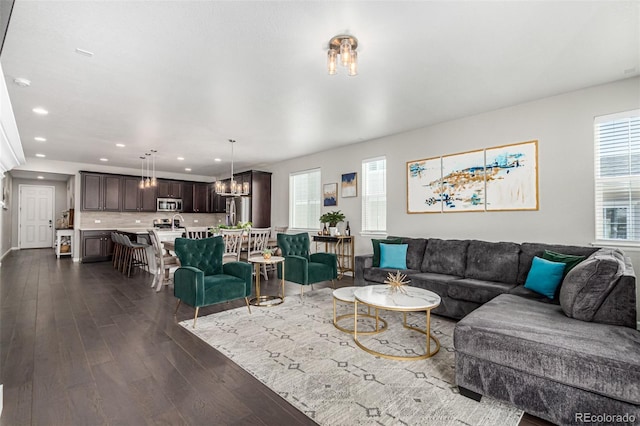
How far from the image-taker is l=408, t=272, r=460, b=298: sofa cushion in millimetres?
3582

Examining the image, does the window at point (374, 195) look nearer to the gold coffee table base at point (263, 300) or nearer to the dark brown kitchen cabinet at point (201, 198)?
the gold coffee table base at point (263, 300)

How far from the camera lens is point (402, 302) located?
8.83 feet

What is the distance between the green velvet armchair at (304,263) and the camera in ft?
14.4

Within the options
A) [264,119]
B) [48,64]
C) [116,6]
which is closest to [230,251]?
[264,119]

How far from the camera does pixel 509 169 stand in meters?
4.06

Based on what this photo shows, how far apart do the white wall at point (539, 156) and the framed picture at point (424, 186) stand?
11 cm

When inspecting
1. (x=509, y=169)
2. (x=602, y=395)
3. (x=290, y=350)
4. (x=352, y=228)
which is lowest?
(x=290, y=350)

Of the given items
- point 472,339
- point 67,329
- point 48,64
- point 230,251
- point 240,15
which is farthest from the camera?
point 230,251

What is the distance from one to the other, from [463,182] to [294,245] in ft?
9.50

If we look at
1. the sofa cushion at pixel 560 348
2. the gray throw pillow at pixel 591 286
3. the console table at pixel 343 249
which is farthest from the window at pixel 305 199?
the gray throw pillow at pixel 591 286

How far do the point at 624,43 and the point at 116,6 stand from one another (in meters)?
4.17

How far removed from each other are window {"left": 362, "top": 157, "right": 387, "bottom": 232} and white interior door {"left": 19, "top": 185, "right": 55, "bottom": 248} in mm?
11905

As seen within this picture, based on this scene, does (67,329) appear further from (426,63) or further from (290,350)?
(426,63)

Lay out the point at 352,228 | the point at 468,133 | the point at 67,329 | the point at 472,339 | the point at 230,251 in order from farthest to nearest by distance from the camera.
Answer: the point at 352,228 → the point at 230,251 → the point at 468,133 → the point at 67,329 → the point at 472,339
